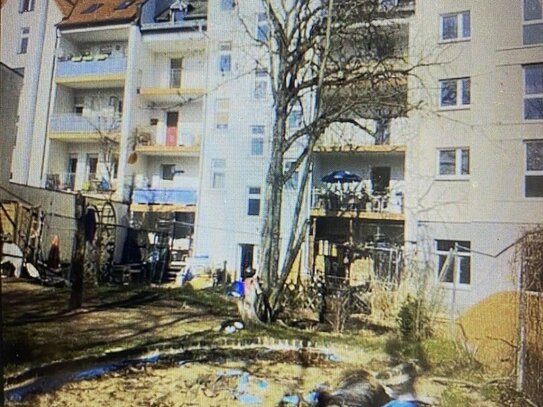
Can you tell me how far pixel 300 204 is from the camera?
91 cm

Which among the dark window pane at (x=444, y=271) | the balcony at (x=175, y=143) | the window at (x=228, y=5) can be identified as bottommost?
the dark window pane at (x=444, y=271)

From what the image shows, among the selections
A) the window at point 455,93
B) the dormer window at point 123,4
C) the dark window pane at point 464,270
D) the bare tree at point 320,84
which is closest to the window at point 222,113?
the bare tree at point 320,84

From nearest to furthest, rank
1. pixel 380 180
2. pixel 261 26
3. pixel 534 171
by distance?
pixel 534 171
pixel 380 180
pixel 261 26

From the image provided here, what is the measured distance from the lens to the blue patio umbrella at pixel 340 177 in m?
0.89

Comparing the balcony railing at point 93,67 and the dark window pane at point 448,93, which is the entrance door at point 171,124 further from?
the dark window pane at point 448,93

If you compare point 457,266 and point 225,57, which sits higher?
point 225,57

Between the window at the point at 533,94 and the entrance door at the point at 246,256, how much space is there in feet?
1.99

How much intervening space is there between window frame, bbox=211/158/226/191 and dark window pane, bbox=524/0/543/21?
26.7 inches

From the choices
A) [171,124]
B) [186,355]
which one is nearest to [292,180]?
[171,124]

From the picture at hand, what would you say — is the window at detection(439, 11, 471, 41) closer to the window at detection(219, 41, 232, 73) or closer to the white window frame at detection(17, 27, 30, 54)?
the window at detection(219, 41, 232, 73)

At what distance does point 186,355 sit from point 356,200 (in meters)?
0.49

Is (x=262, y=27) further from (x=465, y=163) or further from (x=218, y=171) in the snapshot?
(x=465, y=163)

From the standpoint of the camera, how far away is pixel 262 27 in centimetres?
98

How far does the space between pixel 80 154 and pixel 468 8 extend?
0.91 meters
